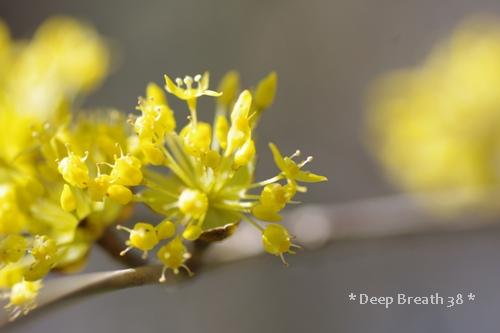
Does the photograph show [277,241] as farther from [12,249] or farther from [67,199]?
[12,249]

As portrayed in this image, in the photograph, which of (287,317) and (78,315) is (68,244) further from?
(78,315)

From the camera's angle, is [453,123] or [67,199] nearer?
[67,199]

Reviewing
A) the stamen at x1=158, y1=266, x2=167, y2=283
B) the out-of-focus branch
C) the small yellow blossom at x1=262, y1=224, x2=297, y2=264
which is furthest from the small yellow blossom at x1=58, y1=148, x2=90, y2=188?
the out-of-focus branch

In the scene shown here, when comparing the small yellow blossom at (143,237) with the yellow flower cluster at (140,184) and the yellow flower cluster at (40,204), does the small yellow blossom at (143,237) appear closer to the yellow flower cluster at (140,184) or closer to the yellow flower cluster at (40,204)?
the yellow flower cluster at (140,184)

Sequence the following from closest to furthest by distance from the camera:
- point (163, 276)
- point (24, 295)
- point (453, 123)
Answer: point (163, 276), point (24, 295), point (453, 123)

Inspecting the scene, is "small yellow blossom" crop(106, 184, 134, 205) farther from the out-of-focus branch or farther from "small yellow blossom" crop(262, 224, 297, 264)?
the out-of-focus branch

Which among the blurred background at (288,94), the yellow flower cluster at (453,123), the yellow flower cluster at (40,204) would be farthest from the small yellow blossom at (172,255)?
the blurred background at (288,94)

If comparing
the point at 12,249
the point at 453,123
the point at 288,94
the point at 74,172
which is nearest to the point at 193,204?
the point at 74,172
